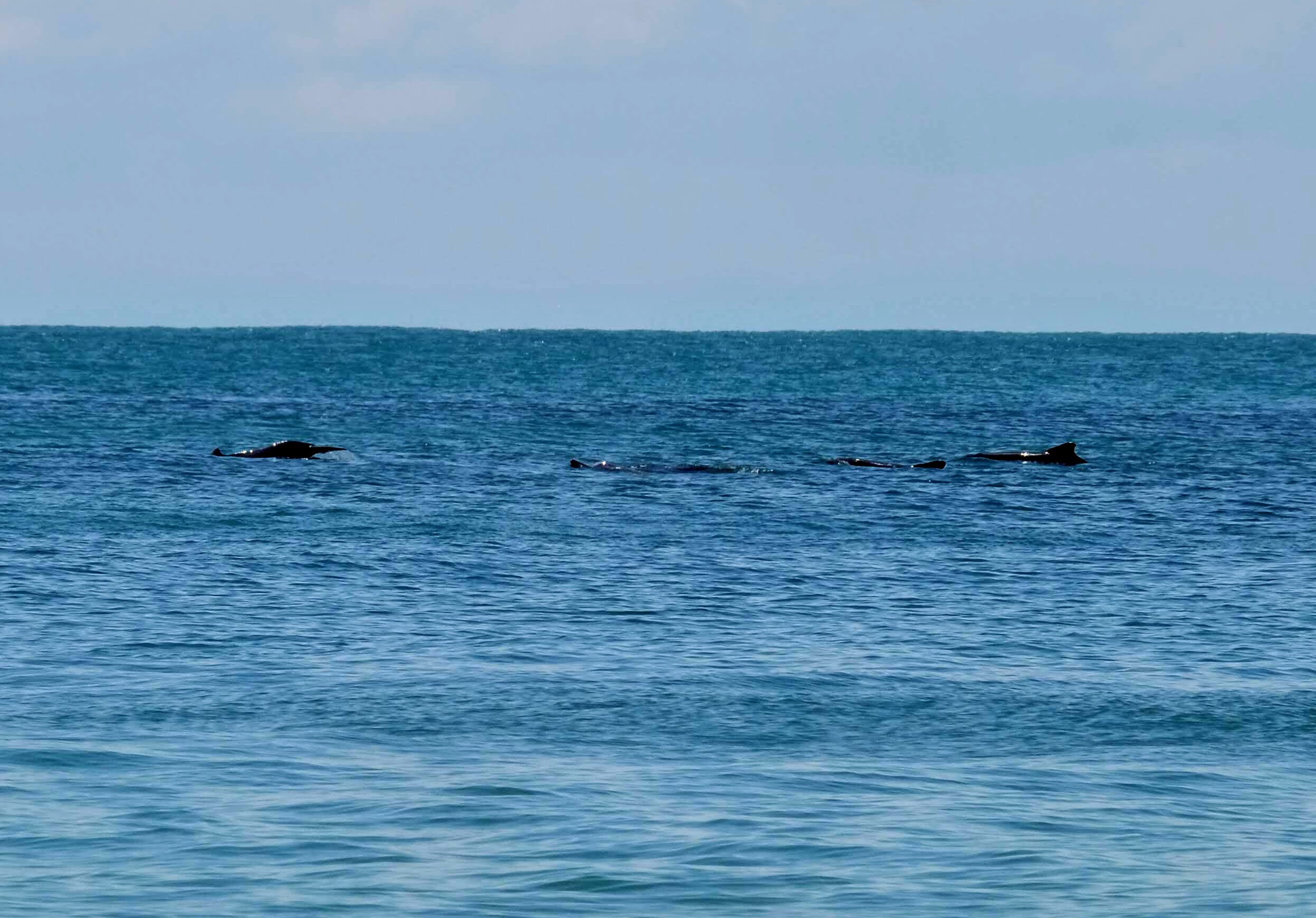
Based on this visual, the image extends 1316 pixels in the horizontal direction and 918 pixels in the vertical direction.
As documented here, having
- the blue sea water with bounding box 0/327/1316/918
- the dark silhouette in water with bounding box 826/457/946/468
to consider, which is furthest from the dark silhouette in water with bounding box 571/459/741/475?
the dark silhouette in water with bounding box 826/457/946/468

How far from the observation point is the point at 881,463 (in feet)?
155

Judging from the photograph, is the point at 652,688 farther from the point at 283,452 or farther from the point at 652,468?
the point at 283,452

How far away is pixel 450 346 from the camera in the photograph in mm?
169750

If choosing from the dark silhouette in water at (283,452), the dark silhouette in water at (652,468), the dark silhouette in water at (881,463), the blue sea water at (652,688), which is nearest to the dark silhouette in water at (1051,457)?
the blue sea water at (652,688)

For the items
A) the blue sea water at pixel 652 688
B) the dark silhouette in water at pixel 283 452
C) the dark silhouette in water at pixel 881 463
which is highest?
the dark silhouette in water at pixel 881 463

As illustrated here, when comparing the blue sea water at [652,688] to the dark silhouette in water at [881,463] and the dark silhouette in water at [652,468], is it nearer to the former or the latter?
the dark silhouette in water at [881,463]

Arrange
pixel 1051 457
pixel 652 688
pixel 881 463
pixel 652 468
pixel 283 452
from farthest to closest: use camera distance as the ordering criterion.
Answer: pixel 1051 457
pixel 283 452
pixel 881 463
pixel 652 468
pixel 652 688

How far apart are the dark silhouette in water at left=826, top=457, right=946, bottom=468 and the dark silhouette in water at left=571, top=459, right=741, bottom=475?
9.14ft

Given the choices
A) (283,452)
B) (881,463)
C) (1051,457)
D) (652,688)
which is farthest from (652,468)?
(652,688)

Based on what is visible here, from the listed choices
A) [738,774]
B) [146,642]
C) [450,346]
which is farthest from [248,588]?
[450,346]

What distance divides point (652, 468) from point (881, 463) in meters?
5.93

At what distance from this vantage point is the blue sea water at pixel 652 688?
13.3m

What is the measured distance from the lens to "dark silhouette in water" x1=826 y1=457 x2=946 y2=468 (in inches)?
1841

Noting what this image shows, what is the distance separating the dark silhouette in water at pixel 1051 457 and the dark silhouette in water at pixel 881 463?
178 centimetres
